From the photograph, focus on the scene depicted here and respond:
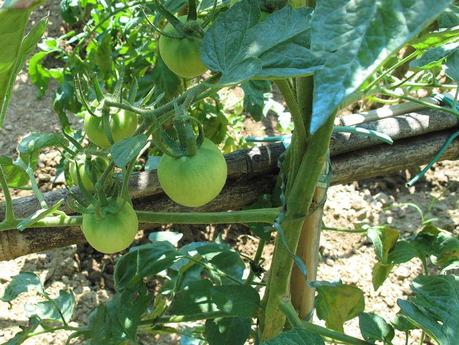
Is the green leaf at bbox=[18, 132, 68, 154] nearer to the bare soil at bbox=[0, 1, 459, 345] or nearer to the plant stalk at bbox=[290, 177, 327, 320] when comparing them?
the plant stalk at bbox=[290, 177, 327, 320]

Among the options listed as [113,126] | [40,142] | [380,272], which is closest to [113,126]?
[113,126]

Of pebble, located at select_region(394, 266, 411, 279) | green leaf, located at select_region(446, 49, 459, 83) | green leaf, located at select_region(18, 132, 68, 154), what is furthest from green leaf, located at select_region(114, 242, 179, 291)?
pebble, located at select_region(394, 266, 411, 279)

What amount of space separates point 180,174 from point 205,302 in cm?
37

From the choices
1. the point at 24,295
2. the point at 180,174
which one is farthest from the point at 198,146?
the point at 24,295

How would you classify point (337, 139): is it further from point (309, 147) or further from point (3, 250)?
point (3, 250)

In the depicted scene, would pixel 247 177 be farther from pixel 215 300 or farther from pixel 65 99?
pixel 65 99

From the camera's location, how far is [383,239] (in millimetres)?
1084

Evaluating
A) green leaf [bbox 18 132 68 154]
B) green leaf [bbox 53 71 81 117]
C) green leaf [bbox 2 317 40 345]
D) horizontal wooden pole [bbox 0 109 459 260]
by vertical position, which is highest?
green leaf [bbox 18 132 68 154]

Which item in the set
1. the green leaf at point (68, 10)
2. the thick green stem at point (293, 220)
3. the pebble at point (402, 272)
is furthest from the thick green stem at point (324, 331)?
the green leaf at point (68, 10)

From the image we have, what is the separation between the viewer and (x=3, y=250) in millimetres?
933

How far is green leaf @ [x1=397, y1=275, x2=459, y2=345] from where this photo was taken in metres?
0.76

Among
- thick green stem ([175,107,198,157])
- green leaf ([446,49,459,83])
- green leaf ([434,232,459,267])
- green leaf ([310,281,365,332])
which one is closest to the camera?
thick green stem ([175,107,198,157])

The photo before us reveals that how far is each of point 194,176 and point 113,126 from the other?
0.64ft

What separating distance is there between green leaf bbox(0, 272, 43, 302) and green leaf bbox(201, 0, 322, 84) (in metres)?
0.65
